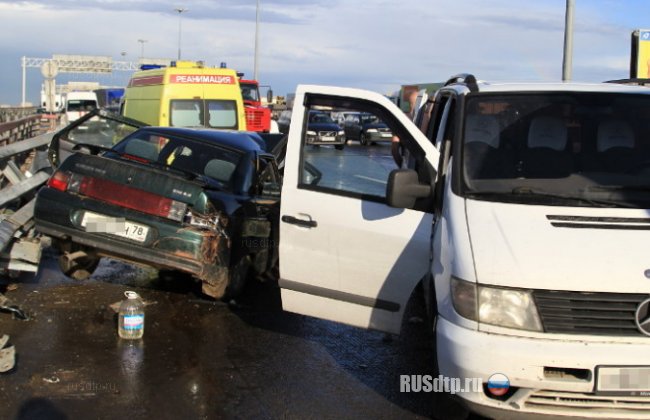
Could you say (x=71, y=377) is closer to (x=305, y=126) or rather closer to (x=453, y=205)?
(x=305, y=126)

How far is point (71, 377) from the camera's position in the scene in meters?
4.75

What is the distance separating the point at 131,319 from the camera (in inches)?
217

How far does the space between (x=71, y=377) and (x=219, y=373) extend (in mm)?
955

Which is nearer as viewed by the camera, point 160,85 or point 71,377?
point 71,377

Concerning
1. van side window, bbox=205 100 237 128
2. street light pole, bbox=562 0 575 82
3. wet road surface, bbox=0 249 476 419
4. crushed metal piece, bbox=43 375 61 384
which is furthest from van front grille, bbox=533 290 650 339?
van side window, bbox=205 100 237 128

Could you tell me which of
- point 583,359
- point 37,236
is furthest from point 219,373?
point 37,236

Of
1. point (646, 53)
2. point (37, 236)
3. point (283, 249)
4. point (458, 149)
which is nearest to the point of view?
point (458, 149)

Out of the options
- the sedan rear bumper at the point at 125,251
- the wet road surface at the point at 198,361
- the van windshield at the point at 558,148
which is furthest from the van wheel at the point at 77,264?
the van windshield at the point at 558,148

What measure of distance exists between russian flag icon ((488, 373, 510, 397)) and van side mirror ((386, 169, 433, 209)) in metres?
1.26

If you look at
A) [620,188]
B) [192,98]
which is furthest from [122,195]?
[192,98]

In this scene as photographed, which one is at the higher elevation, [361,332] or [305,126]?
[305,126]

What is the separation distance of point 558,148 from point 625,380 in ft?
5.53

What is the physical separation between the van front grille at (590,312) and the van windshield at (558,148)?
2.51 ft

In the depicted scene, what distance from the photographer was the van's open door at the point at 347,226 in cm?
457
